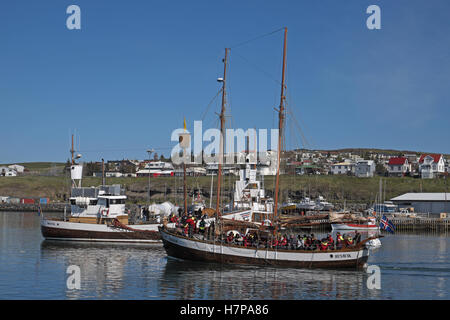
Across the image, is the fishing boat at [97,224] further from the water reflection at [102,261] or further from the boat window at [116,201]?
the water reflection at [102,261]

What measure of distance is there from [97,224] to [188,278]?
27098 mm

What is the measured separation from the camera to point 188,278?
37.9 metres

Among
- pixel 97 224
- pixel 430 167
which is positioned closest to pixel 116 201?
Result: pixel 97 224

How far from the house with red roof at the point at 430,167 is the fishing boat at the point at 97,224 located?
398 ft

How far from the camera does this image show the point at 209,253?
144 feet

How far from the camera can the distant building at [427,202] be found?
10538 cm

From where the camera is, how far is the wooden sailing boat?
4162 centimetres

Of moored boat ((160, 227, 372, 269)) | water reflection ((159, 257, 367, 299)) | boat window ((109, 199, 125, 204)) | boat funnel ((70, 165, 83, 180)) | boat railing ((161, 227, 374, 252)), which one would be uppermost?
boat funnel ((70, 165, 83, 180))

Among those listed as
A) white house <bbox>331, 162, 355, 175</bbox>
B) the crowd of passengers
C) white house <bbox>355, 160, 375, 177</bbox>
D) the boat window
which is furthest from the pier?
white house <bbox>331, 162, 355, 175</bbox>

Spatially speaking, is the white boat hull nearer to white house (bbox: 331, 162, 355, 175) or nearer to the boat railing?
the boat railing

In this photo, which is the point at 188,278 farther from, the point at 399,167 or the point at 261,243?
the point at 399,167

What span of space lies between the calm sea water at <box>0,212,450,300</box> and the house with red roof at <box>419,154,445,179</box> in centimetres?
11079

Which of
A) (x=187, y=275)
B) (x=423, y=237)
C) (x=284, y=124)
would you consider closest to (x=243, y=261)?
(x=187, y=275)
